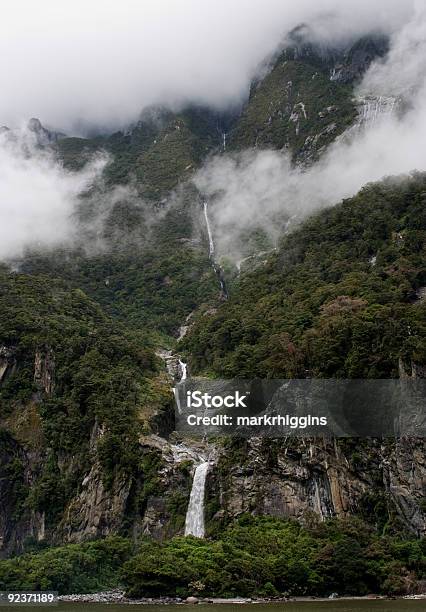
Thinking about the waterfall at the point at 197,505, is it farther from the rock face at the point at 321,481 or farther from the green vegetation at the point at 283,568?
the green vegetation at the point at 283,568

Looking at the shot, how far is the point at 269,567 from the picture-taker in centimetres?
3988

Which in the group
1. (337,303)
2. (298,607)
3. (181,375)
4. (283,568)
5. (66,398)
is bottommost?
(298,607)

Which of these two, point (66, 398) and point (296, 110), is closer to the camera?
point (66, 398)

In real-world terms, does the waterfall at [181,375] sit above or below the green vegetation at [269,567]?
above

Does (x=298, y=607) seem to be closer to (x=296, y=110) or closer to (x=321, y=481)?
(x=321, y=481)

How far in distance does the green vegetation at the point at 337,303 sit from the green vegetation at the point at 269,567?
11.7m

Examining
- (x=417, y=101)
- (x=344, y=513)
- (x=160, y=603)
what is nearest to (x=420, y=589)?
(x=344, y=513)

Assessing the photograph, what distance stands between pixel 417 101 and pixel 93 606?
8998 cm

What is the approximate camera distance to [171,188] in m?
128

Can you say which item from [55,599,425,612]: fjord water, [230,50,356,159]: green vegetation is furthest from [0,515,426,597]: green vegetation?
[230,50,356,159]: green vegetation

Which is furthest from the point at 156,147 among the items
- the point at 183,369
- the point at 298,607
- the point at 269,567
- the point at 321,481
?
the point at 298,607

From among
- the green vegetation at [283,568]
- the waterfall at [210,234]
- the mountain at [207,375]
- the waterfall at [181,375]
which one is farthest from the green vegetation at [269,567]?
the waterfall at [210,234]

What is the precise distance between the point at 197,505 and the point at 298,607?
19.6 metres

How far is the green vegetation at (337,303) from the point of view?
167 feet
